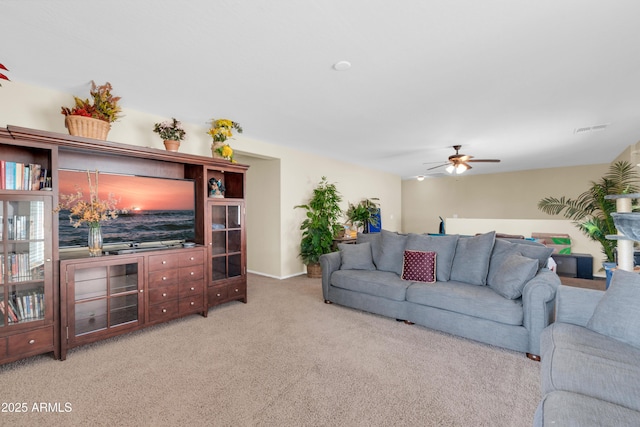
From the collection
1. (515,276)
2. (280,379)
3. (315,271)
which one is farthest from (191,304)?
(515,276)

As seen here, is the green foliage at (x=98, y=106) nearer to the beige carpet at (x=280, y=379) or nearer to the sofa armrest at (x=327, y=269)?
the beige carpet at (x=280, y=379)

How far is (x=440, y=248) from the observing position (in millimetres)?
3482

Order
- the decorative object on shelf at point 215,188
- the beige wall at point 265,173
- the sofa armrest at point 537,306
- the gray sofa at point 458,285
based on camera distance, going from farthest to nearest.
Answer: the decorative object on shelf at point 215,188, the beige wall at point 265,173, the gray sofa at point 458,285, the sofa armrest at point 537,306

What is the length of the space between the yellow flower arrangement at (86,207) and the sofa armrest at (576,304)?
385cm

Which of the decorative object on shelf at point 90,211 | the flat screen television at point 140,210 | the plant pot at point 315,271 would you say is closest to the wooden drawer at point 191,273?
the flat screen television at point 140,210

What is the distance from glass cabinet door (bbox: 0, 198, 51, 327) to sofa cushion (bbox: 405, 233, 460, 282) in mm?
3686

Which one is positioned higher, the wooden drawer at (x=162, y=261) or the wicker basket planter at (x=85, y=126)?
the wicker basket planter at (x=85, y=126)

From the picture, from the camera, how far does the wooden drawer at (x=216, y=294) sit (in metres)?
3.49

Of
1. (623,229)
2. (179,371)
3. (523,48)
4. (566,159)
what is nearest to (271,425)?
(179,371)

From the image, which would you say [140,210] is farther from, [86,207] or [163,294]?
[163,294]

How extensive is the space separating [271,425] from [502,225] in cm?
798

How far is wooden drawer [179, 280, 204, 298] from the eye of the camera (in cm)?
318

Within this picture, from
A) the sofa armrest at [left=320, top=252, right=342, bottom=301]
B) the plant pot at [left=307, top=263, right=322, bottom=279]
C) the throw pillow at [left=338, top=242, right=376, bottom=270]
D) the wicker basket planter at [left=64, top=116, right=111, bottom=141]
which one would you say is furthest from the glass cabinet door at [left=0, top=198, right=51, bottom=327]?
the plant pot at [left=307, top=263, right=322, bottom=279]

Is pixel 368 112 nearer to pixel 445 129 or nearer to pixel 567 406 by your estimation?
pixel 445 129
